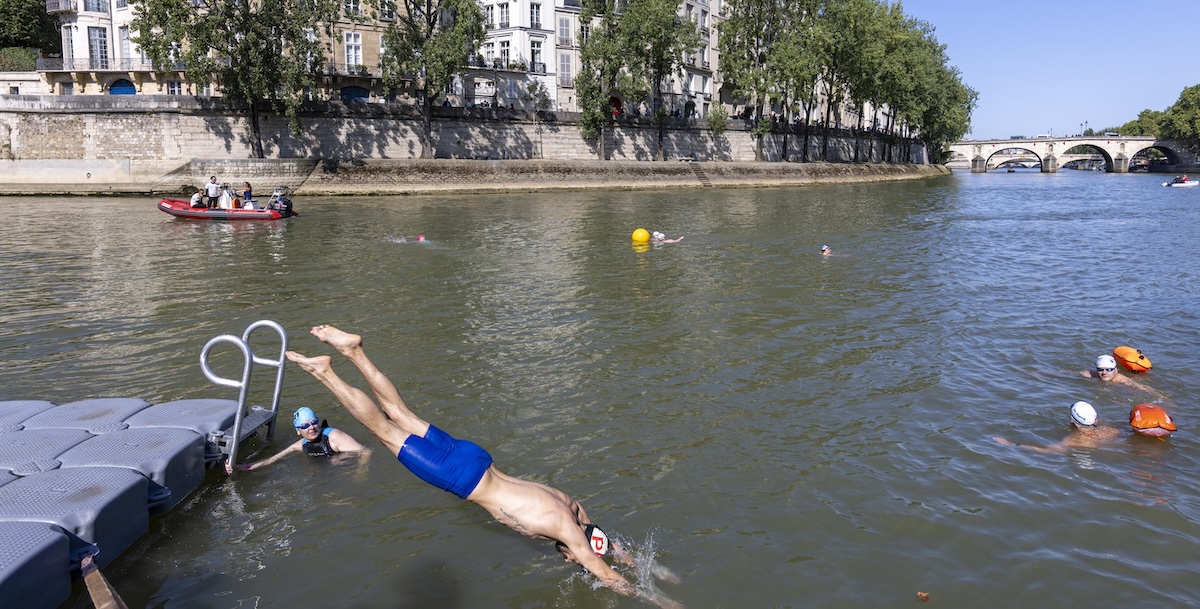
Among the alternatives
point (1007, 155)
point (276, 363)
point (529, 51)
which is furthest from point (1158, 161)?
point (276, 363)

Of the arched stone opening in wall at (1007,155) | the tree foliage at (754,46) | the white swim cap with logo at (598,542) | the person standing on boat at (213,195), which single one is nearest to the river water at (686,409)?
the white swim cap with logo at (598,542)

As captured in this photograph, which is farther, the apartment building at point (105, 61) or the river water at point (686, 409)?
the apartment building at point (105, 61)

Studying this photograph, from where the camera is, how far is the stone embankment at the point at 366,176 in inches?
1770

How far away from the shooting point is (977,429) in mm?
9797

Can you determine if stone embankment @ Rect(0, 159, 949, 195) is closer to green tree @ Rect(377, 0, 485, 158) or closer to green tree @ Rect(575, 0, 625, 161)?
green tree @ Rect(575, 0, 625, 161)

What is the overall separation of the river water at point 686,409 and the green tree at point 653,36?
38.6 meters

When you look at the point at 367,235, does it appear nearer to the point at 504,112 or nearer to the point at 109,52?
the point at 504,112

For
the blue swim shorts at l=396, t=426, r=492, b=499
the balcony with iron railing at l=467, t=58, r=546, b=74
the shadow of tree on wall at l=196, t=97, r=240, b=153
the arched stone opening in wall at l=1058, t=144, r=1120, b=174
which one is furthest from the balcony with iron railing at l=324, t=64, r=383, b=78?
the arched stone opening in wall at l=1058, t=144, r=1120, b=174

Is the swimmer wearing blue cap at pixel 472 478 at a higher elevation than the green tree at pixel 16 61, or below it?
below

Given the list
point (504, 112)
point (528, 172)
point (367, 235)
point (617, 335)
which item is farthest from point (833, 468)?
point (504, 112)

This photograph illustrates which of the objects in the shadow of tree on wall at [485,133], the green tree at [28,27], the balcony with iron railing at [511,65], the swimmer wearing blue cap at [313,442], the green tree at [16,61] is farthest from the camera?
the balcony with iron railing at [511,65]

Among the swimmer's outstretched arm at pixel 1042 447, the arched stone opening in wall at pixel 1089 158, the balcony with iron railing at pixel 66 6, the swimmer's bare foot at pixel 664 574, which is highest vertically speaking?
the balcony with iron railing at pixel 66 6

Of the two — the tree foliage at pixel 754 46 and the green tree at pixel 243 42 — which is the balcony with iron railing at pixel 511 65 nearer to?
the tree foliage at pixel 754 46

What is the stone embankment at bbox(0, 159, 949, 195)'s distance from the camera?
45.0 m
